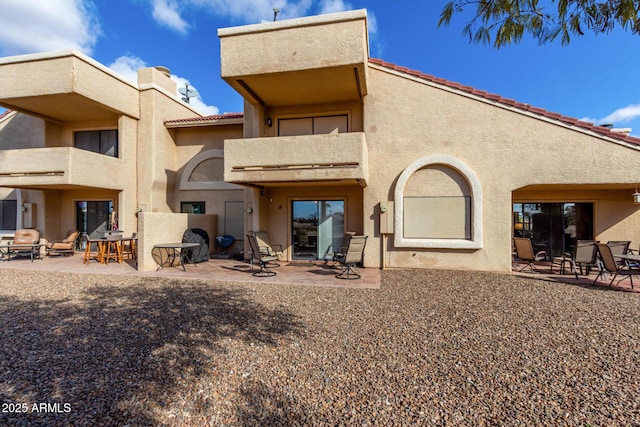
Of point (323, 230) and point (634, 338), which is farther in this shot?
point (323, 230)

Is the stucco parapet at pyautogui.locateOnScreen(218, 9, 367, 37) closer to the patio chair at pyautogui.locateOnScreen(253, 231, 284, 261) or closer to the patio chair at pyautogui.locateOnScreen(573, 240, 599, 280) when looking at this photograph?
the patio chair at pyautogui.locateOnScreen(253, 231, 284, 261)

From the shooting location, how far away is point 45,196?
532 inches

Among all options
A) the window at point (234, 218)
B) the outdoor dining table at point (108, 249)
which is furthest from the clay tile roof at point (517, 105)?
the outdoor dining table at point (108, 249)

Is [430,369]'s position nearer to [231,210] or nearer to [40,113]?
[231,210]

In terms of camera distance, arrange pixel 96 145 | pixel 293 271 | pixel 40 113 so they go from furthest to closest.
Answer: pixel 96 145, pixel 40 113, pixel 293 271

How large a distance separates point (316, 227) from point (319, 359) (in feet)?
26.3

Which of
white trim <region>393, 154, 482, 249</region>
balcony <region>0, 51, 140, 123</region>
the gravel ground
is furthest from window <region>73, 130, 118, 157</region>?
white trim <region>393, 154, 482, 249</region>

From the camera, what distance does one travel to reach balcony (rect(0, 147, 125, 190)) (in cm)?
1106

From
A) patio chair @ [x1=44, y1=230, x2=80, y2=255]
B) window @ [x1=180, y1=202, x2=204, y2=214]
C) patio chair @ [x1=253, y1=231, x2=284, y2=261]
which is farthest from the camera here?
window @ [x1=180, y1=202, x2=204, y2=214]

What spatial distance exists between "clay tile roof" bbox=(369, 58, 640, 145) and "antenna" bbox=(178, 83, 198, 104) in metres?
14.0

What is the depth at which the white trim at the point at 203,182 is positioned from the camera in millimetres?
13797

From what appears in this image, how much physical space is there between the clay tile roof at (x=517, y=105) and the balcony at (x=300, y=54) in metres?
1.54

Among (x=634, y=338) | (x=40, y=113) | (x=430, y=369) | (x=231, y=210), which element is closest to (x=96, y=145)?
(x=40, y=113)

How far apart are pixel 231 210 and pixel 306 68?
297 inches
